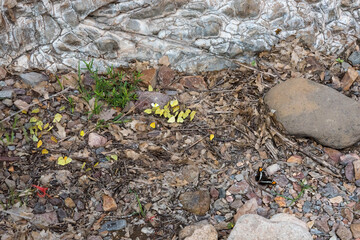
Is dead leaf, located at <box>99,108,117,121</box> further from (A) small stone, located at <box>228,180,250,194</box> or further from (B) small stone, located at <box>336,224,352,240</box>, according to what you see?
(B) small stone, located at <box>336,224,352,240</box>

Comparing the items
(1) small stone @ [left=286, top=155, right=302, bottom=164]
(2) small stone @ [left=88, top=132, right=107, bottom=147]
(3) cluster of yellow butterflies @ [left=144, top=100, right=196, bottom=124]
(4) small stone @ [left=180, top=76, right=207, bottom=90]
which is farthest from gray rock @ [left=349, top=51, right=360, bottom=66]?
(2) small stone @ [left=88, top=132, right=107, bottom=147]

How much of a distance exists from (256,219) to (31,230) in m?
1.62

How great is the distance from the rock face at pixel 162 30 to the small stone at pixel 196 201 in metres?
1.45

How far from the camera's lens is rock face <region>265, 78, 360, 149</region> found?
10.7ft

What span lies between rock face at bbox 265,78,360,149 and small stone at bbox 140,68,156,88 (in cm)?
115

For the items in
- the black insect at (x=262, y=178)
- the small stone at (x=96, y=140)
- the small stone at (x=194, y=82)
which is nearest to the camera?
the black insect at (x=262, y=178)

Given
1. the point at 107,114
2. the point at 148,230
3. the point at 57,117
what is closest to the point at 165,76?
the point at 107,114

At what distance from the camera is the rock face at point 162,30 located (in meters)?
3.62

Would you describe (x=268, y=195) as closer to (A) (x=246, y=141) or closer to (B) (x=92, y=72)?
(A) (x=246, y=141)

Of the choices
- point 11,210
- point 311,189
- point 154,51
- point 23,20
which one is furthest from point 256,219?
point 23,20

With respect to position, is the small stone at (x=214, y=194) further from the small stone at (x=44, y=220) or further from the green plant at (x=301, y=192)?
the small stone at (x=44, y=220)

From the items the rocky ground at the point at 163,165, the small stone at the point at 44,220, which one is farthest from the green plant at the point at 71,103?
the small stone at the point at 44,220

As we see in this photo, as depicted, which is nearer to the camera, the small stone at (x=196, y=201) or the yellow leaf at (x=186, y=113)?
the small stone at (x=196, y=201)

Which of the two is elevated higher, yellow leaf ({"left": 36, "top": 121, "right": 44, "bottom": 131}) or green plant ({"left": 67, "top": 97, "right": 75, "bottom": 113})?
green plant ({"left": 67, "top": 97, "right": 75, "bottom": 113})
